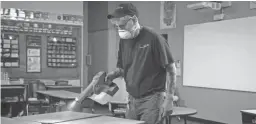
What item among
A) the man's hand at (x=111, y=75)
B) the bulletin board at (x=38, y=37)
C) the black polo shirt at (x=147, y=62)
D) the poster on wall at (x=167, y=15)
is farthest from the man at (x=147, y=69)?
the bulletin board at (x=38, y=37)

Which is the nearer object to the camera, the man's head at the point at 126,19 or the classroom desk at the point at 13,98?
the man's head at the point at 126,19

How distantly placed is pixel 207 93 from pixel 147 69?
408 cm

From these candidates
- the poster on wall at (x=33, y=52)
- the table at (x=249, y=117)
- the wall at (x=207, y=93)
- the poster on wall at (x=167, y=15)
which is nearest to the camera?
the table at (x=249, y=117)

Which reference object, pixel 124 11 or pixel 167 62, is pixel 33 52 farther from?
pixel 167 62

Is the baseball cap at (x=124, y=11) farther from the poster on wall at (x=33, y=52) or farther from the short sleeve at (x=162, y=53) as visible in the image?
the poster on wall at (x=33, y=52)

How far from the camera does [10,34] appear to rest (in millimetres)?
7125

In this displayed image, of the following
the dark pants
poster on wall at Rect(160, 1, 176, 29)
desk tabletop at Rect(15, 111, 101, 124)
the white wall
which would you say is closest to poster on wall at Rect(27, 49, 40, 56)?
the white wall

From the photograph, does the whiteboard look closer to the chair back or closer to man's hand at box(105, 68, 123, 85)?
the chair back

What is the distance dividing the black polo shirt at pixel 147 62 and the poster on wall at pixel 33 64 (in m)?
5.59

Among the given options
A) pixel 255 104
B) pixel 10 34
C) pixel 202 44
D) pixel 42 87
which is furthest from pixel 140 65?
pixel 10 34

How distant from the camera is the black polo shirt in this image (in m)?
2.15

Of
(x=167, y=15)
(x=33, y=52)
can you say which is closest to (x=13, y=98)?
(x=33, y=52)

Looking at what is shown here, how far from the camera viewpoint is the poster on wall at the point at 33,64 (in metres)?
7.37

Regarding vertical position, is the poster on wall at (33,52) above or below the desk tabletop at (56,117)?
above
